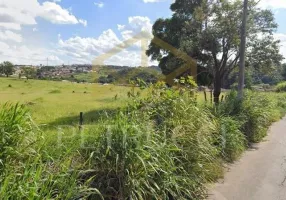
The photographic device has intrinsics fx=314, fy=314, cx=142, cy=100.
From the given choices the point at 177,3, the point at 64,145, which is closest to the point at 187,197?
the point at 64,145

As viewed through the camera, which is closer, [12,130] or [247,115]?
[12,130]

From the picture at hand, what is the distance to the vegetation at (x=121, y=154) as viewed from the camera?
281cm

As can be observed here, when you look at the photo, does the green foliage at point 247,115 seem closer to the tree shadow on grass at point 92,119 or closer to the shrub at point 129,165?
the tree shadow on grass at point 92,119

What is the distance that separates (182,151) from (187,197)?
661 millimetres

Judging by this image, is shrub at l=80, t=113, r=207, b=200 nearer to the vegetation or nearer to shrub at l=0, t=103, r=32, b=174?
the vegetation

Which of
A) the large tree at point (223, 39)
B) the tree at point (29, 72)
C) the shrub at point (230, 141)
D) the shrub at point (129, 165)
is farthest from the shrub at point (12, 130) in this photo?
the tree at point (29, 72)

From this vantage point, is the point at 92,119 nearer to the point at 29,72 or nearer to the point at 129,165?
the point at 129,165

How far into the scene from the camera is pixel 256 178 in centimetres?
533

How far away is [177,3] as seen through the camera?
1914 cm

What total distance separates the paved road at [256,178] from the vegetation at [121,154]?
0.26m

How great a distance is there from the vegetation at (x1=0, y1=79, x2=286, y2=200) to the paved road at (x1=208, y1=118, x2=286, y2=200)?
0.26m

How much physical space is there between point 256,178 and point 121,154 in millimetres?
2920

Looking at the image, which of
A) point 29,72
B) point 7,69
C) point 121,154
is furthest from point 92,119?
point 7,69

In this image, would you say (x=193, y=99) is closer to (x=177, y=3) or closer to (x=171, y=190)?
(x=171, y=190)
